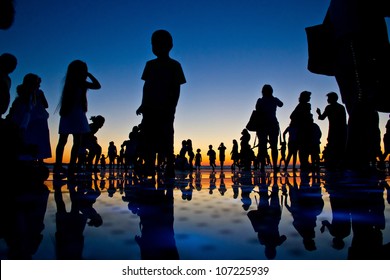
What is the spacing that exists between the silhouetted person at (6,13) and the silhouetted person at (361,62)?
10.9ft

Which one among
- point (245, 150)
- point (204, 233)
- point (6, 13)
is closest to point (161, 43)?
point (6, 13)

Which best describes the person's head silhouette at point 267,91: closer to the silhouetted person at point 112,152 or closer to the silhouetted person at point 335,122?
the silhouetted person at point 335,122

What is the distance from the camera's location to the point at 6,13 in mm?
2430

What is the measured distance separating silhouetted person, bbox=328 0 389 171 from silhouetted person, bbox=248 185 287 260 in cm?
248

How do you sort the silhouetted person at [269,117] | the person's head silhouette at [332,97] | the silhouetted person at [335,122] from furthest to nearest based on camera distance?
the silhouetted person at [335,122]
the person's head silhouette at [332,97]
the silhouetted person at [269,117]

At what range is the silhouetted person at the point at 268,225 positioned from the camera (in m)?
0.83

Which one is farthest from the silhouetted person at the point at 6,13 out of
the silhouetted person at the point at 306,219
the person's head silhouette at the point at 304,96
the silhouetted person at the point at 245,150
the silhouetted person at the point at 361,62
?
the silhouetted person at the point at 245,150

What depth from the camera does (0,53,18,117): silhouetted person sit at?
307 cm

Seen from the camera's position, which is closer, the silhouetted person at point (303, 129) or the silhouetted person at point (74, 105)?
the silhouetted person at point (74, 105)

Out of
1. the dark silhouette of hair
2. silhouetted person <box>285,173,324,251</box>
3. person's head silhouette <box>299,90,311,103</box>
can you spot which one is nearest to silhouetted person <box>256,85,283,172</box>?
person's head silhouette <box>299,90,311,103</box>

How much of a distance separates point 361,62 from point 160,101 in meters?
2.59
